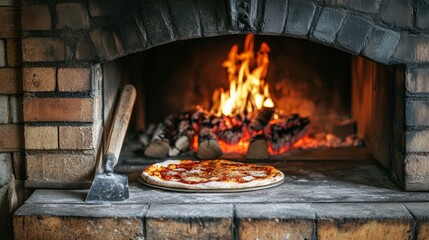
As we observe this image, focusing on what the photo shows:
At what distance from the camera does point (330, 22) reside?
11.6 ft

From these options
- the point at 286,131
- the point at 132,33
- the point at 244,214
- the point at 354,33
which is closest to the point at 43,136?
the point at 132,33

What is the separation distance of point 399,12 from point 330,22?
1.17 feet

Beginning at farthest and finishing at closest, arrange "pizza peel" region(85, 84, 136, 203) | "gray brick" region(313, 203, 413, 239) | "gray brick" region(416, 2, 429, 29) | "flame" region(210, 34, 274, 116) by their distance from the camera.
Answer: "flame" region(210, 34, 274, 116)
"gray brick" region(416, 2, 429, 29)
"pizza peel" region(85, 84, 136, 203)
"gray brick" region(313, 203, 413, 239)

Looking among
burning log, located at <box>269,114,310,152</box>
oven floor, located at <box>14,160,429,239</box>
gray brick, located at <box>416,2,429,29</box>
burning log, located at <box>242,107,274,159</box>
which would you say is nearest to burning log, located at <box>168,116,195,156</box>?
burning log, located at <box>242,107,274,159</box>

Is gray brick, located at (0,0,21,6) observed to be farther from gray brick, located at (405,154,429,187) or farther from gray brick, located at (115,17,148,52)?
gray brick, located at (405,154,429,187)

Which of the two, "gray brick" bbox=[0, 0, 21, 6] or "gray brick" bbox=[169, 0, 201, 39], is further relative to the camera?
"gray brick" bbox=[0, 0, 21, 6]

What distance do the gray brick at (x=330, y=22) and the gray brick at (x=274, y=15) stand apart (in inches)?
7.3

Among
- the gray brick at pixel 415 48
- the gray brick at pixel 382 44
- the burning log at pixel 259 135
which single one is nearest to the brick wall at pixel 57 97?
the burning log at pixel 259 135

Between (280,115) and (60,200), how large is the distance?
187 cm

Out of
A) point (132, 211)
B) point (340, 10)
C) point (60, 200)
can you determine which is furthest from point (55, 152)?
point (340, 10)

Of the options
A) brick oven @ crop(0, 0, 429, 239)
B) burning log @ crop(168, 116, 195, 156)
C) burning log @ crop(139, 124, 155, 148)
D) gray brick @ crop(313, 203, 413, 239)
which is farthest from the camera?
burning log @ crop(139, 124, 155, 148)

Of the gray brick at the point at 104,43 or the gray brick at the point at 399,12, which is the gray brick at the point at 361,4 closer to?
the gray brick at the point at 399,12

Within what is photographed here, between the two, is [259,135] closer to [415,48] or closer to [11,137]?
[415,48]

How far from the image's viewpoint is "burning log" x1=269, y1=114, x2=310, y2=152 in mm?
4465
